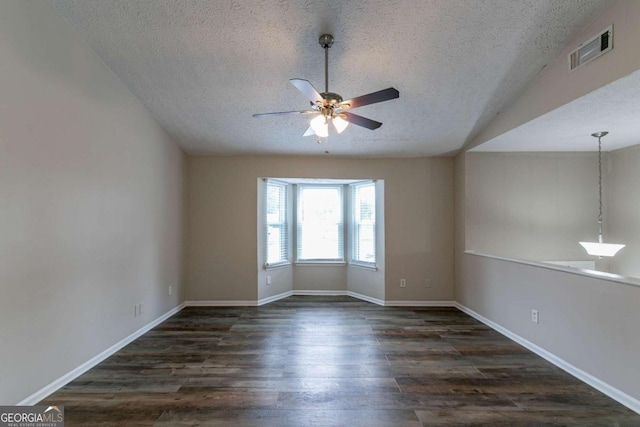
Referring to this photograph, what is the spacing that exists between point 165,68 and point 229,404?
10.1 feet

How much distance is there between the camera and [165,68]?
2910 millimetres

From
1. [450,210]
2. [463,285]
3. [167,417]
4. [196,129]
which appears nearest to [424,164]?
[450,210]

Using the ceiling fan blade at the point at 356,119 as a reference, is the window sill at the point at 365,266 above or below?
below

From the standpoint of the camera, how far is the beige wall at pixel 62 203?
79.2 inches

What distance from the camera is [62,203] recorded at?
2404mm

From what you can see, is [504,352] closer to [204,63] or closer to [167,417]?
[167,417]

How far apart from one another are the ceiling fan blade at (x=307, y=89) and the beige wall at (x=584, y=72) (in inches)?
83.1

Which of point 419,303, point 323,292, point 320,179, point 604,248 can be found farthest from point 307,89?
point 323,292

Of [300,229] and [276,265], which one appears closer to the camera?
[276,265]

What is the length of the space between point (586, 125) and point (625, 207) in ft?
6.32

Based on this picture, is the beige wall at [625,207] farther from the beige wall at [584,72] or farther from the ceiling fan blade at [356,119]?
the ceiling fan blade at [356,119]

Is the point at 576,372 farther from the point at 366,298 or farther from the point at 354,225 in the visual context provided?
the point at 354,225

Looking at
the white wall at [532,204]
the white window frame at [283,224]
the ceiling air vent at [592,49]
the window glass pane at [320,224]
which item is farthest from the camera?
the window glass pane at [320,224]

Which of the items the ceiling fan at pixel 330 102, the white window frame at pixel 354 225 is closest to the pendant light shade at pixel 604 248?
the white window frame at pixel 354 225
